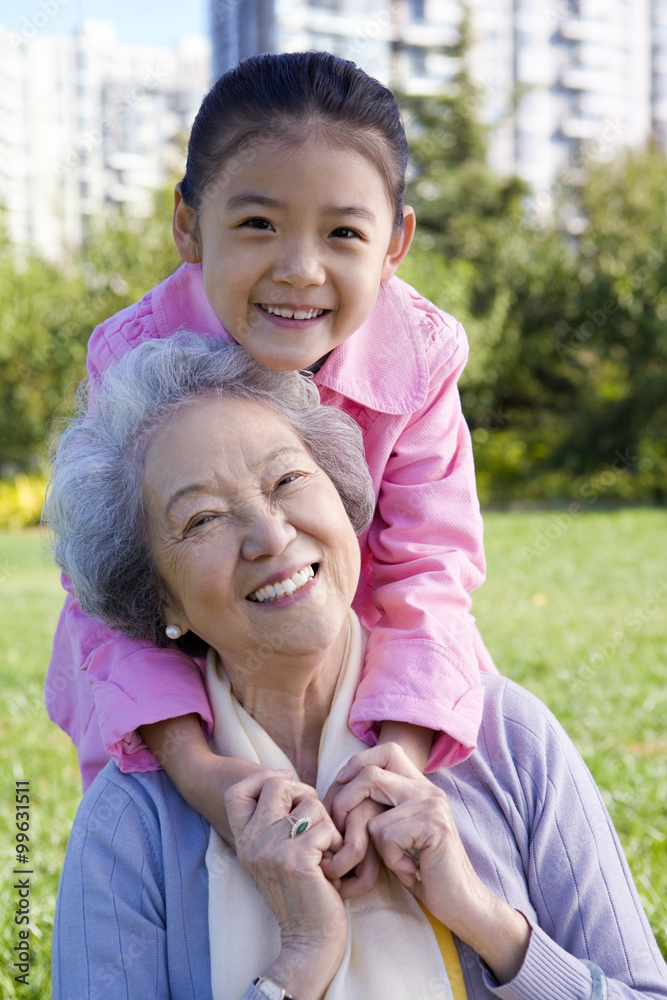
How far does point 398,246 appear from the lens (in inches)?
95.4

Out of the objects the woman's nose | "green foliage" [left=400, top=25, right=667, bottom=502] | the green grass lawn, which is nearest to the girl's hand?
the woman's nose

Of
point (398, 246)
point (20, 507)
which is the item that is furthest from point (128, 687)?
point (20, 507)

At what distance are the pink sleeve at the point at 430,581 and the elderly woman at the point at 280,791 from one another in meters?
0.10

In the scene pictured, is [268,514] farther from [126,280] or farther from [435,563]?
[126,280]

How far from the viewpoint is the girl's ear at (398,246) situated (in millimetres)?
2398

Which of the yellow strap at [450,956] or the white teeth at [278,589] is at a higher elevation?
the white teeth at [278,589]

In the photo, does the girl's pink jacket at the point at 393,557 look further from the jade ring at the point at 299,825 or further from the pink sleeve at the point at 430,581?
the jade ring at the point at 299,825

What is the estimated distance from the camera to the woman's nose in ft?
6.50

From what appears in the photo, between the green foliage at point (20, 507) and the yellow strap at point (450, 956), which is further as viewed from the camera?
the green foliage at point (20, 507)

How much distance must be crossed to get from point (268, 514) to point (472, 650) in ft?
1.91

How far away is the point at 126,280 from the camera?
60.5ft

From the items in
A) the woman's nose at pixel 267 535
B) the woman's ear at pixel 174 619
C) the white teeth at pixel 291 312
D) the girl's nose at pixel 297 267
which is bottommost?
the woman's ear at pixel 174 619

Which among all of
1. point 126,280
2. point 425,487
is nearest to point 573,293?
point 126,280

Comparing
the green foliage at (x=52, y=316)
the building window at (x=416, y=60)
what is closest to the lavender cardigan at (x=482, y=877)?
the green foliage at (x=52, y=316)
